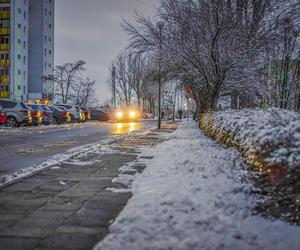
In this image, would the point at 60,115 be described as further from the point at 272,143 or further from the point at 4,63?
the point at 4,63

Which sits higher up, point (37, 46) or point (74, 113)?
point (37, 46)

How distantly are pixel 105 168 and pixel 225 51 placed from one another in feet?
33.6

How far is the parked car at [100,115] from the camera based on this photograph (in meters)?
47.0

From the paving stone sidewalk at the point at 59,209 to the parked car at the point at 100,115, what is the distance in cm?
4010

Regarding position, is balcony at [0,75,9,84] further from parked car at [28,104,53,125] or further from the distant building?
parked car at [28,104,53,125]

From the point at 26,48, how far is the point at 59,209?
7548cm

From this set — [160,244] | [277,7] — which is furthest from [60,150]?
[277,7]

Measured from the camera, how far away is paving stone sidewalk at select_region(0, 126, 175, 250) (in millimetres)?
3453

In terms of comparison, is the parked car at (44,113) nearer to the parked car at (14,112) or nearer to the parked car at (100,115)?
the parked car at (14,112)

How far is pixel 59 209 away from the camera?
4.45m

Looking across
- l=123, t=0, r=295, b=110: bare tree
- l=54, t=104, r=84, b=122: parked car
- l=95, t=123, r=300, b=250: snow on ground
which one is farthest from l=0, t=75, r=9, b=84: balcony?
l=95, t=123, r=300, b=250: snow on ground

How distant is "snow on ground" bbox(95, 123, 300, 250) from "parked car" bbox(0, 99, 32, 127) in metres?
19.2

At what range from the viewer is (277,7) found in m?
15.4

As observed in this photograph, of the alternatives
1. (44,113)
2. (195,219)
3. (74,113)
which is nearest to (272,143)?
(195,219)
